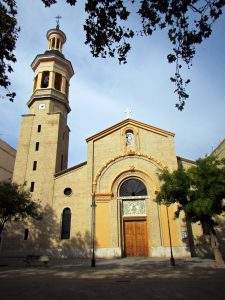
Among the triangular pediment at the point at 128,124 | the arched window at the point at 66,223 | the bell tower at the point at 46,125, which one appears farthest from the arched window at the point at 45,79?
the arched window at the point at 66,223

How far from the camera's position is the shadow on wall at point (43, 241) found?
25.8 metres

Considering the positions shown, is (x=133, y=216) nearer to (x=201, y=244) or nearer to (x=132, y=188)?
(x=132, y=188)

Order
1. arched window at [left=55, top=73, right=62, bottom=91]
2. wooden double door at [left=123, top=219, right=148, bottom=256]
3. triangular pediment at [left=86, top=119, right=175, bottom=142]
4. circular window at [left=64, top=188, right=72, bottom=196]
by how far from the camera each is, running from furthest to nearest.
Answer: arched window at [left=55, top=73, right=62, bottom=91], triangular pediment at [left=86, top=119, right=175, bottom=142], circular window at [left=64, top=188, right=72, bottom=196], wooden double door at [left=123, top=219, right=148, bottom=256]

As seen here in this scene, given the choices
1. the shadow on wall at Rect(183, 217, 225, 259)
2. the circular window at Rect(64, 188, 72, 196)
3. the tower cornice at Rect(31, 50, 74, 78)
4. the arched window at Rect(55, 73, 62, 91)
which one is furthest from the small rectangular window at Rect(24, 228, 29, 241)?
the tower cornice at Rect(31, 50, 74, 78)

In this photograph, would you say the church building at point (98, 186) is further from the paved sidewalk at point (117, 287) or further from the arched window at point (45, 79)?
the paved sidewalk at point (117, 287)

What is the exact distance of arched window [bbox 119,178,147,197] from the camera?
91.5 feet

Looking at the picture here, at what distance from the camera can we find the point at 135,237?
2655cm

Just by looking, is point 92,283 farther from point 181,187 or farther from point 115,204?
point 115,204

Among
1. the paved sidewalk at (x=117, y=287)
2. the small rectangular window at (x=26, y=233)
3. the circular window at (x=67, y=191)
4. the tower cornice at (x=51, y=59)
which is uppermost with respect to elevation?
the tower cornice at (x=51, y=59)

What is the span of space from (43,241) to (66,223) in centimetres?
240

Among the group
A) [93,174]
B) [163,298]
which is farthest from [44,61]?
[163,298]

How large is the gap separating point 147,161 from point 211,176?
373 inches

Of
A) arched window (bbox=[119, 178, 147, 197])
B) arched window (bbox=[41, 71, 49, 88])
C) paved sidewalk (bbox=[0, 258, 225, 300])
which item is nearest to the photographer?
paved sidewalk (bbox=[0, 258, 225, 300])

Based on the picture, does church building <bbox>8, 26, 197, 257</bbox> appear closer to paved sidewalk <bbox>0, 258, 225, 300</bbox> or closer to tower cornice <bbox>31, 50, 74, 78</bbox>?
tower cornice <bbox>31, 50, 74, 78</bbox>
